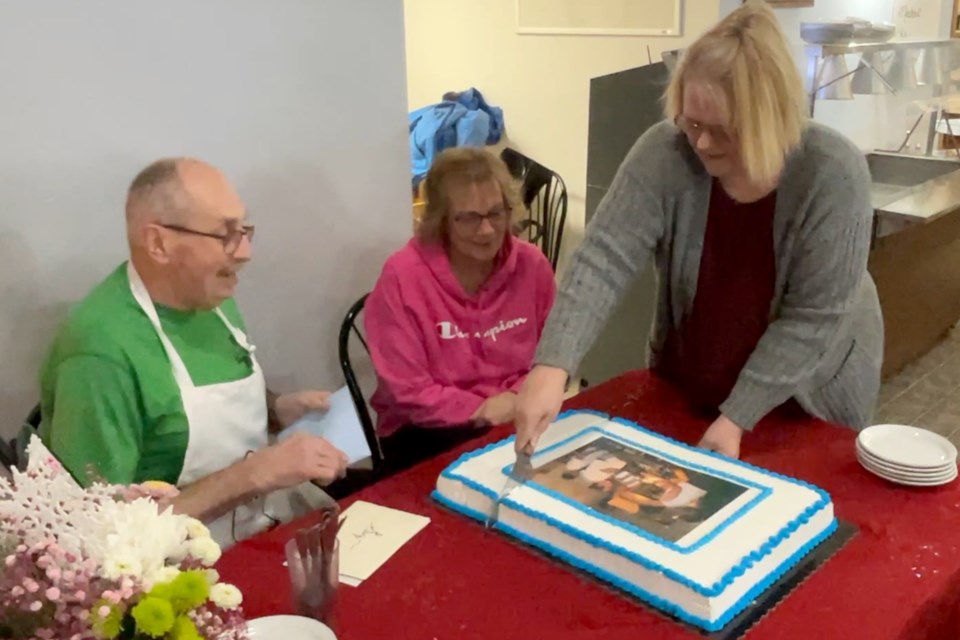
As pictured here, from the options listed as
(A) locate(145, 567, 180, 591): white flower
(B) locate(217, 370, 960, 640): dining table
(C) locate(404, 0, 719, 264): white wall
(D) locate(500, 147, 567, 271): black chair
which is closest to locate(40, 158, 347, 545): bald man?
(B) locate(217, 370, 960, 640): dining table

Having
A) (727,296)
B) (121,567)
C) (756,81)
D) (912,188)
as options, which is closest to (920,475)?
(727,296)

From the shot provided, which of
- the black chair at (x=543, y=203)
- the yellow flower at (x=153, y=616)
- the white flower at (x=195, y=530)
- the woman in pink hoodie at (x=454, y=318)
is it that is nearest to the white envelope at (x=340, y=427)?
the woman in pink hoodie at (x=454, y=318)

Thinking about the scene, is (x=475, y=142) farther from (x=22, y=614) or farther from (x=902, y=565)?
(x=22, y=614)

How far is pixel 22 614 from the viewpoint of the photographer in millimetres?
657

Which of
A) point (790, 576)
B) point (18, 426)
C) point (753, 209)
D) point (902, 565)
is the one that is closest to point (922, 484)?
point (902, 565)

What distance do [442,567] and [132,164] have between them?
1098 mm

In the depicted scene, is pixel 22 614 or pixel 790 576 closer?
pixel 22 614

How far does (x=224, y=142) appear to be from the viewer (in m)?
1.93

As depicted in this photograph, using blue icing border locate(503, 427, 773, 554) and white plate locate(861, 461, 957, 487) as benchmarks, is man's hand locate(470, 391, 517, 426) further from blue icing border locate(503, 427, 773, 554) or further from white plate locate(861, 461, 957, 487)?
white plate locate(861, 461, 957, 487)

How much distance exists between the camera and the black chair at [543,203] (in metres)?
3.68

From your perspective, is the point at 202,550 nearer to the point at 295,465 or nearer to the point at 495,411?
the point at 295,465

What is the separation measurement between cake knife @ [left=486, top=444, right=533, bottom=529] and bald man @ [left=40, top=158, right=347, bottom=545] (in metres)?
0.25

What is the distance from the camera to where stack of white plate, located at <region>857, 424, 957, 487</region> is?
1312mm

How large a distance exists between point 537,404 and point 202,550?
66 cm
